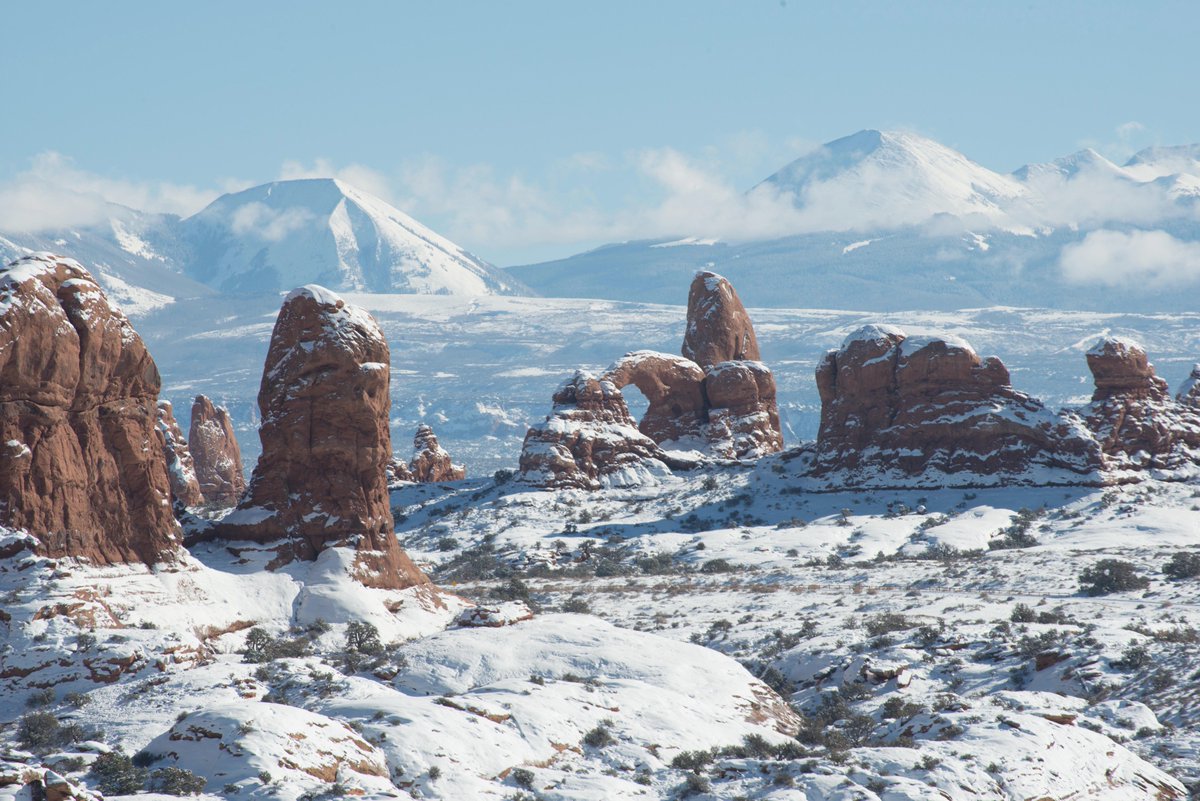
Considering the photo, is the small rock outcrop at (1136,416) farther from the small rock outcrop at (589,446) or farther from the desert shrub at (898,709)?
the desert shrub at (898,709)

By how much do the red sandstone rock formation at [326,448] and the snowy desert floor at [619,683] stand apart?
1321 mm

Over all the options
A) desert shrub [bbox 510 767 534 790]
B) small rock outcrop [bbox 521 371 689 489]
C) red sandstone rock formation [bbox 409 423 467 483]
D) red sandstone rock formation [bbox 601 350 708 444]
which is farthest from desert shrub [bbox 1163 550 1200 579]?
red sandstone rock formation [bbox 409 423 467 483]

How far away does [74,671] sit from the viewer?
3656 cm

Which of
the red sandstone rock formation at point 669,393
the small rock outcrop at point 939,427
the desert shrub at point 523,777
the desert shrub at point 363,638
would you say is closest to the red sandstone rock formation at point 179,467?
the red sandstone rock formation at point 669,393

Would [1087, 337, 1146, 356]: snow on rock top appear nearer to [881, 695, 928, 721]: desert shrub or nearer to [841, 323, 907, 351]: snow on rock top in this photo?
[841, 323, 907, 351]: snow on rock top

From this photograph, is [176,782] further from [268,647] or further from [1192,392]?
[1192,392]

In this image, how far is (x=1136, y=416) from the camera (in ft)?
286

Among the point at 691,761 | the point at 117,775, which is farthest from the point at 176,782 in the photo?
the point at 691,761

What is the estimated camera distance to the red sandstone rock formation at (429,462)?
4400 inches

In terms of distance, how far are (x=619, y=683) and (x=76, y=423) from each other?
1431 centimetres

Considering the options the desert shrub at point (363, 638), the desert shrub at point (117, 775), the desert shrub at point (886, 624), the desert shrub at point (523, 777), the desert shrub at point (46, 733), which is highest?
the desert shrub at point (117, 775)

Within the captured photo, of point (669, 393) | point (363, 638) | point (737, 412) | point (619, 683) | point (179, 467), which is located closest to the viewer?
point (619, 683)

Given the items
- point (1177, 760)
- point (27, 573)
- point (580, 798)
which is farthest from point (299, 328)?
point (1177, 760)

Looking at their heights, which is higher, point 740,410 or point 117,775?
point 117,775
